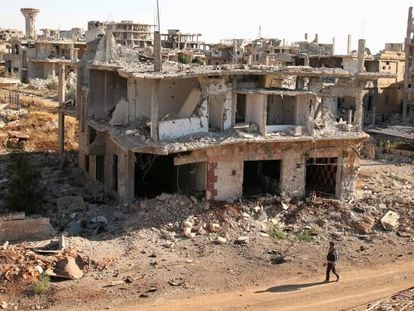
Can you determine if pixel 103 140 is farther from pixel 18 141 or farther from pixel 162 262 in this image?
pixel 18 141

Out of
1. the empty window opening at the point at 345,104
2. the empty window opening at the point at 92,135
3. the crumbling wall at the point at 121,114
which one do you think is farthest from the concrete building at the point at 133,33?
the crumbling wall at the point at 121,114

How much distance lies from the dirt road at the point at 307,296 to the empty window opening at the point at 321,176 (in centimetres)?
626

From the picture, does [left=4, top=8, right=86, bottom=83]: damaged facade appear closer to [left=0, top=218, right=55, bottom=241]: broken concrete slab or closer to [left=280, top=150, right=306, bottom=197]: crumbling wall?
[left=280, top=150, right=306, bottom=197]: crumbling wall

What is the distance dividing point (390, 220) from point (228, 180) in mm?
5726

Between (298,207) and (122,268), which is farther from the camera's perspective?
(298,207)

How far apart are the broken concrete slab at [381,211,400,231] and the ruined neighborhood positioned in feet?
0.16

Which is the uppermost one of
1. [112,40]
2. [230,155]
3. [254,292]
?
[112,40]

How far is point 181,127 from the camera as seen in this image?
812 inches

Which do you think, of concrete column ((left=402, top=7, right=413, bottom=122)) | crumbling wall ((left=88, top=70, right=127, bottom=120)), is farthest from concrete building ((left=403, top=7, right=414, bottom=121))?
crumbling wall ((left=88, top=70, right=127, bottom=120))

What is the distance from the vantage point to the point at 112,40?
24297 millimetres

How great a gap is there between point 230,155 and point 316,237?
3896 millimetres

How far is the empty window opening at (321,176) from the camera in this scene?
2342 cm

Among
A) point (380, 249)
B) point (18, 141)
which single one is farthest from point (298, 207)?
point (18, 141)

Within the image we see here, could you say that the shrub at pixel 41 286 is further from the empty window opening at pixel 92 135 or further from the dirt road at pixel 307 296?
the empty window opening at pixel 92 135
